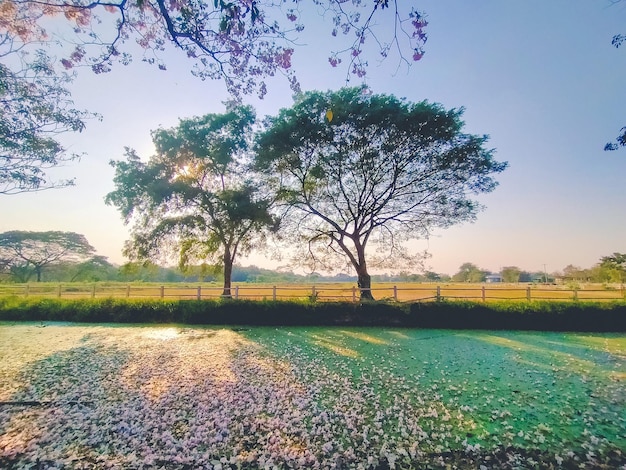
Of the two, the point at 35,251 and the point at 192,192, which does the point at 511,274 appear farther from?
the point at 35,251

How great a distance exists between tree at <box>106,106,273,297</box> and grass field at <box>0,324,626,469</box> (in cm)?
843

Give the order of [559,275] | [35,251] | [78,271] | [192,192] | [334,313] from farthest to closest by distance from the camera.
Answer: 1. [559,275]
2. [78,271]
3. [35,251]
4. [192,192]
5. [334,313]

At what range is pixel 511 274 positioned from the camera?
62156 mm

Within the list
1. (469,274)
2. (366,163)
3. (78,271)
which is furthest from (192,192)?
(469,274)

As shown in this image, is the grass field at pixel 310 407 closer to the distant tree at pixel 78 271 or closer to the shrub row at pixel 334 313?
the shrub row at pixel 334 313

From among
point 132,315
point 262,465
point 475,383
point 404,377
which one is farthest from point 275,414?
point 132,315

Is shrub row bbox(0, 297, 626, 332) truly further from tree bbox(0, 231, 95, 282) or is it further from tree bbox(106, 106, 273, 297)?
tree bbox(0, 231, 95, 282)

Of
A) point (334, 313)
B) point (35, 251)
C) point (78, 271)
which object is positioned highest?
point (35, 251)

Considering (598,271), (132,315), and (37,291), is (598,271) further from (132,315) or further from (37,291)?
(37,291)

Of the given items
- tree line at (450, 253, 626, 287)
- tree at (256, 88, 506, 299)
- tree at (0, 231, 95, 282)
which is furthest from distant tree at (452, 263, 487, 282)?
tree at (0, 231, 95, 282)

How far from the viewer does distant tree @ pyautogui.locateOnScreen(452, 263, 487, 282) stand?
6315 cm

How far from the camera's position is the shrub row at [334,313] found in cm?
1083

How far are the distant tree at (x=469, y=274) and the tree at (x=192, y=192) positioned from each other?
195 ft

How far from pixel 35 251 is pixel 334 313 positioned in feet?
126
